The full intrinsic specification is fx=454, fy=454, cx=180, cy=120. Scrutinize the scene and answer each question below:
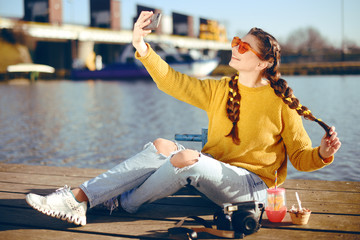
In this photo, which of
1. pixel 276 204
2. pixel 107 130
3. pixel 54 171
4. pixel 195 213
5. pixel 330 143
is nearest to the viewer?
pixel 330 143

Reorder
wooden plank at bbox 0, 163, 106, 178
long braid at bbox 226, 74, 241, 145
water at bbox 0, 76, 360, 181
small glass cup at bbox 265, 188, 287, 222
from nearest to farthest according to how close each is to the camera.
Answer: small glass cup at bbox 265, 188, 287, 222 < long braid at bbox 226, 74, 241, 145 < wooden plank at bbox 0, 163, 106, 178 < water at bbox 0, 76, 360, 181

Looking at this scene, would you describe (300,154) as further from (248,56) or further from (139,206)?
(139,206)

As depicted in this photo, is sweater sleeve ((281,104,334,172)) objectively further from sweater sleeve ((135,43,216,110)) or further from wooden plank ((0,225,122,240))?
wooden plank ((0,225,122,240))

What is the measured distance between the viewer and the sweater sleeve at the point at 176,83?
2.41 m

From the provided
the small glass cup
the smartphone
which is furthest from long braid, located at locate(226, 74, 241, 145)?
the smartphone

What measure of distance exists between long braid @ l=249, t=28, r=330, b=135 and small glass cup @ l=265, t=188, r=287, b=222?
41cm

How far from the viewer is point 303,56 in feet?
188

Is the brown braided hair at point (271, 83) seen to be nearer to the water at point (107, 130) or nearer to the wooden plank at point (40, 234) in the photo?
the wooden plank at point (40, 234)

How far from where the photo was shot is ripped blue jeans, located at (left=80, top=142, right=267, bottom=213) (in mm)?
2236

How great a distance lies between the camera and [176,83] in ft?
8.06

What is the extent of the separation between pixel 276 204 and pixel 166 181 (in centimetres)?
57

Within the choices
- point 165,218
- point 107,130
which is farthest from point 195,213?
point 107,130

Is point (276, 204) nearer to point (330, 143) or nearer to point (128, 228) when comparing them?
point (330, 143)

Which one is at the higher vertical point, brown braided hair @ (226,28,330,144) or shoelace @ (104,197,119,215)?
brown braided hair @ (226,28,330,144)
